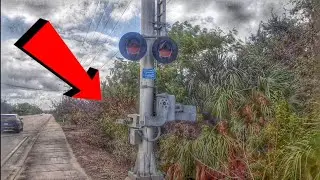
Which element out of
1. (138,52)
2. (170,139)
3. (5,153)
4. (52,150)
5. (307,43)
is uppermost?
(307,43)

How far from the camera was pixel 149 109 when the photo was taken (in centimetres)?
532

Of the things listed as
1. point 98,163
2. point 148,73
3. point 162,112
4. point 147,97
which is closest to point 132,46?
point 148,73

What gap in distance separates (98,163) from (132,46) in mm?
6086

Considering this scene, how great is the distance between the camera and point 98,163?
396 inches

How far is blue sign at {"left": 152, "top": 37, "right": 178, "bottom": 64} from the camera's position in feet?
15.8

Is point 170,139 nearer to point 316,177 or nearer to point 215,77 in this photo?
point 215,77

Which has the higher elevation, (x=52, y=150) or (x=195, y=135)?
(x=195, y=135)

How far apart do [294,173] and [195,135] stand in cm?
310

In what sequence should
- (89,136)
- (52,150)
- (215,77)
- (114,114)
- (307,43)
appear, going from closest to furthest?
(215,77) < (307,43) < (114,114) < (52,150) < (89,136)

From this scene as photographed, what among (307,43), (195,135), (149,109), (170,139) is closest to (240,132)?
(195,135)
